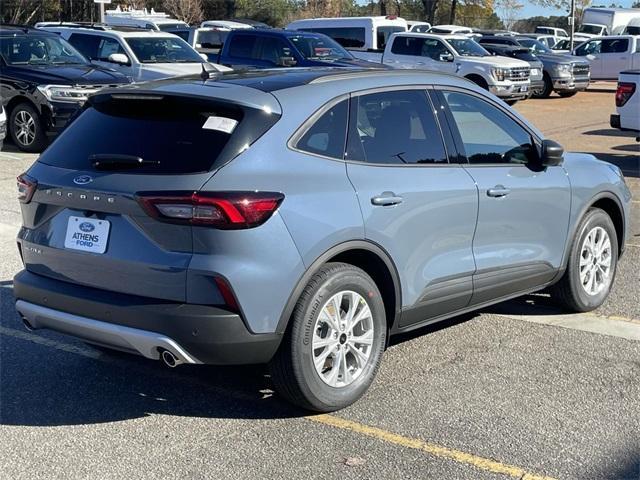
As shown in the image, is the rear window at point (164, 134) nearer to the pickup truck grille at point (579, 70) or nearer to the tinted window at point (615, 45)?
the pickup truck grille at point (579, 70)

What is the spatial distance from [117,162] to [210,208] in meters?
0.64

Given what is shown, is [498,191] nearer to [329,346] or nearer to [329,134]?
[329,134]

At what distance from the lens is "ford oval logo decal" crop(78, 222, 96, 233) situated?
445 cm

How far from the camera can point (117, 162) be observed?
4461 mm

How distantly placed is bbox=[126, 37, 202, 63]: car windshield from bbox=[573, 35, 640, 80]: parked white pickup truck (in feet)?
62.8

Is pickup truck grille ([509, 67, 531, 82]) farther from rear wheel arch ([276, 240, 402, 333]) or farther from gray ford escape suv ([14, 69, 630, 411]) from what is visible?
rear wheel arch ([276, 240, 402, 333])

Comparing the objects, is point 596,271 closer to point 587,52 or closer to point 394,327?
point 394,327

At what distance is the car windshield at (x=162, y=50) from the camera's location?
55.7ft

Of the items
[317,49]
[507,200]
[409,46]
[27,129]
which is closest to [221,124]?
[507,200]

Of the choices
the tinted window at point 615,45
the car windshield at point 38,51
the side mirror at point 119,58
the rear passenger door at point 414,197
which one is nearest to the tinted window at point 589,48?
the tinted window at point 615,45

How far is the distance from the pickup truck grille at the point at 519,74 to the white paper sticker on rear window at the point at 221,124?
2072 centimetres

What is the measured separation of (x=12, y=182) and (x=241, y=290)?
8291mm

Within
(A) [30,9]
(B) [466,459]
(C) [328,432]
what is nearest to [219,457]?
(C) [328,432]

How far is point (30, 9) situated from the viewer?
40062mm
